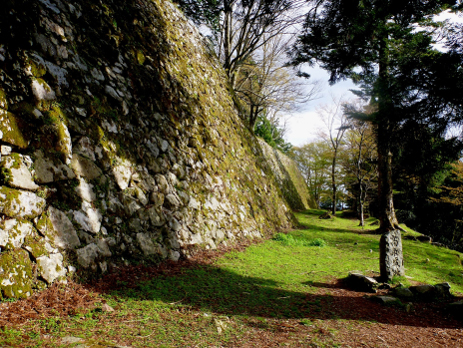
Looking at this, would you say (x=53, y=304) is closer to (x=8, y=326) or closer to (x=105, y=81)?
(x=8, y=326)

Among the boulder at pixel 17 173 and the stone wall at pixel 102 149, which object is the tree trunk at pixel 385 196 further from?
the boulder at pixel 17 173

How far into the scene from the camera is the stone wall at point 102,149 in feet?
9.37

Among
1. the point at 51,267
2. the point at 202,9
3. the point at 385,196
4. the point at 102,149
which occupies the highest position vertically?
the point at 202,9

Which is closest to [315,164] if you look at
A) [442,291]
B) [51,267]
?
[442,291]

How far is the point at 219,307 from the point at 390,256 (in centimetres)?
363

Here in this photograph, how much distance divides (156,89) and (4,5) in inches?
119

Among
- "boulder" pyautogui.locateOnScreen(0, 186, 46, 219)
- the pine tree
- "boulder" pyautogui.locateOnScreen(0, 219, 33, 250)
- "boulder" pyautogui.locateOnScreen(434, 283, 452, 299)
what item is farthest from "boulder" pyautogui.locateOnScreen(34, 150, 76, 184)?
"boulder" pyautogui.locateOnScreen(434, 283, 452, 299)

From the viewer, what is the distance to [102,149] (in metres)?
4.06

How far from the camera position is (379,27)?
208 inches

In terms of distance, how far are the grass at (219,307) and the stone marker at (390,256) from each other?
214 millimetres

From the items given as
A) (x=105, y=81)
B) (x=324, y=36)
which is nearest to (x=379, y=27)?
(x=324, y=36)

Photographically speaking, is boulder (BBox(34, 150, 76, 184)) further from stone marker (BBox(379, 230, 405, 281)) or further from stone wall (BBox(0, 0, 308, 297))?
stone marker (BBox(379, 230, 405, 281))

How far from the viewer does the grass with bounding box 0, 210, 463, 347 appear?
2.31 meters

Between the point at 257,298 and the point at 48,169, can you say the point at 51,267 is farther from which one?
the point at 257,298
